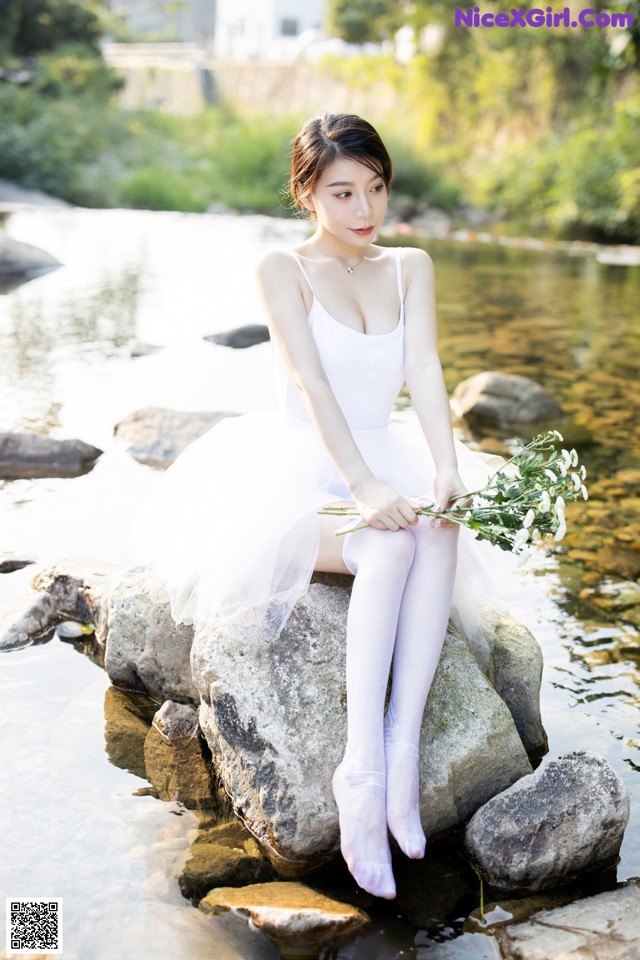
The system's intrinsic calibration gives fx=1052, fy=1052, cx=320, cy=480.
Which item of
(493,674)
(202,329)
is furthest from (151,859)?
(202,329)

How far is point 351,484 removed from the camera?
111 inches

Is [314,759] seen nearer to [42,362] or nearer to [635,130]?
[42,362]

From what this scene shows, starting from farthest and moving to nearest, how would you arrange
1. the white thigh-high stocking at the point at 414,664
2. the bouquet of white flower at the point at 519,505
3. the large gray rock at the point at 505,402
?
the large gray rock at the point at 505,402 → the bouquet of white flower at the point at 519,505 → the white thigh-high stocking at the point at 414,664

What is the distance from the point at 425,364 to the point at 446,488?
51 centimetres

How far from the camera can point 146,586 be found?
323cm

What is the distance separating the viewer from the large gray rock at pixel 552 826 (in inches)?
96.9

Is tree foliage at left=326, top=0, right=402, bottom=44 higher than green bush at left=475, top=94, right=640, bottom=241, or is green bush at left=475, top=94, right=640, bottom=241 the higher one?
tree foliage at left=326, top=0, right=402, bottom=44

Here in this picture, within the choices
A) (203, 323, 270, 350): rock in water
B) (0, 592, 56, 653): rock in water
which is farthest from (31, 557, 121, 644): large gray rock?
(203, 323, 270, 350): rock in water

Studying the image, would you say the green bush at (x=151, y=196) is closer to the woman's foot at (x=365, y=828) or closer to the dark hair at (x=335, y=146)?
the dark hair at (x=335, y=146)

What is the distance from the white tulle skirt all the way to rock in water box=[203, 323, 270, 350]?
523 centimetres

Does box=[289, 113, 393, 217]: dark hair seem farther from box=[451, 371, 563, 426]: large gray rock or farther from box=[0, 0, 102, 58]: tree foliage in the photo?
box=[0, 0, 102, 58]: tree foliage

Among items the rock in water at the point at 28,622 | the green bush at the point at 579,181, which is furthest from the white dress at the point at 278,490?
the green bush at the point at 579,181

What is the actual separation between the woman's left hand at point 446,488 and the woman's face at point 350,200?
771 mm

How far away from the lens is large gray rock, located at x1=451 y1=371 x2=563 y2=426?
21.4ft
